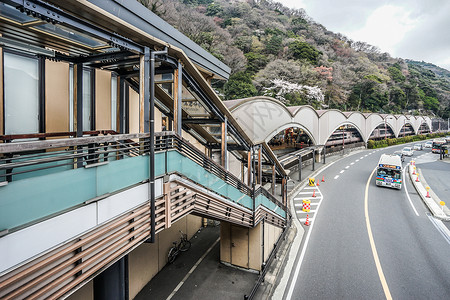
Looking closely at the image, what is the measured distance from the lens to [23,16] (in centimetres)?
307

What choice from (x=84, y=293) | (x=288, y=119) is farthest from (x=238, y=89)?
(x=84, y=293)

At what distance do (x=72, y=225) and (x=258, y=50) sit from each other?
44.9m

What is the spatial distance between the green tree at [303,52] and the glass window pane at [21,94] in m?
43.2

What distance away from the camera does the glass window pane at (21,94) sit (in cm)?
420

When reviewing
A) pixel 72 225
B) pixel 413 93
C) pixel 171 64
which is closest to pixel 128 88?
pixel 171 64

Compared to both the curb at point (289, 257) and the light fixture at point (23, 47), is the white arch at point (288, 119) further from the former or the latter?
the light fixture at point (23, 47)

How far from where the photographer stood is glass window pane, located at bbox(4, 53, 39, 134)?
165 inches

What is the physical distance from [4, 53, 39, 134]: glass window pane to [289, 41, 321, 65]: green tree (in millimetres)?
43223

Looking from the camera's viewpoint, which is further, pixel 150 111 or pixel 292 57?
pixel 292 57

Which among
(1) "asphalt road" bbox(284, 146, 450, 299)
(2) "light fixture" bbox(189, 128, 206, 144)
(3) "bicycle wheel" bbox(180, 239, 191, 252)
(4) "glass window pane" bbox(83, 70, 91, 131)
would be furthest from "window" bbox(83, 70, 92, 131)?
(1) "asphalt road" bbox(284, 146, 450, 299)

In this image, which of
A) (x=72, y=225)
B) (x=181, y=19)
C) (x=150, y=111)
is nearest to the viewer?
(x=72, y=225)

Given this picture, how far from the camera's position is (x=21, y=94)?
4.38 meters

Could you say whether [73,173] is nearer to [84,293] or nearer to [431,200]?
[84,293]

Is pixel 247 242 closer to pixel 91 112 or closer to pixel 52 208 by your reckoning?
pixel 91 112
